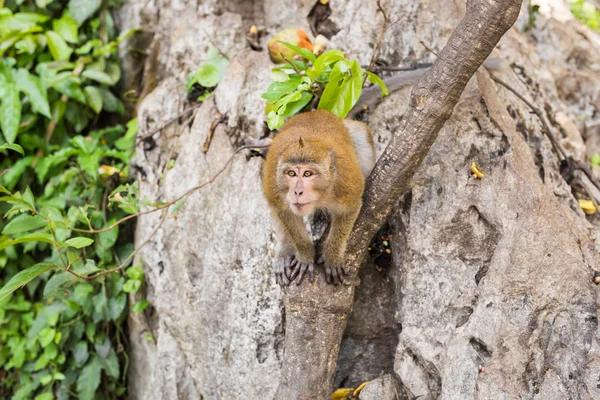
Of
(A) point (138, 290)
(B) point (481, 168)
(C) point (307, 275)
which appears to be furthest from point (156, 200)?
(B) point (481, 168)

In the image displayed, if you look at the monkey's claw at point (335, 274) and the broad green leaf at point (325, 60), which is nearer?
the monkey's claw at point (335, 274)

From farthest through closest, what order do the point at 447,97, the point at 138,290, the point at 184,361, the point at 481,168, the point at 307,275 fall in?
1. the point at 138,290
2. the point at 184,361
3. the point at 481,168
4. the point at 307,275
5. the point at 447,97

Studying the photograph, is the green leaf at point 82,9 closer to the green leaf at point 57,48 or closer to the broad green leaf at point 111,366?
the green leaf at point 57,48

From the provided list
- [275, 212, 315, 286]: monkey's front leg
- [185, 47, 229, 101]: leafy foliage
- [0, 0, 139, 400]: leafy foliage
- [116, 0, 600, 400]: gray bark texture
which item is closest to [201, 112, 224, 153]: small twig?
[116, 0, 600, 400]: gray bark texture

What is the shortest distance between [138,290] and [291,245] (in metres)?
1.82

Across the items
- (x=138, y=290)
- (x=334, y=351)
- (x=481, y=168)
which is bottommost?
(x=138, y=290)

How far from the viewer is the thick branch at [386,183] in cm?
295

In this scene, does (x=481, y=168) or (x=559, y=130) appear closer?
(x=481, y=168)

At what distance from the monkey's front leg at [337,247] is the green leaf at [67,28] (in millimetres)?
3383

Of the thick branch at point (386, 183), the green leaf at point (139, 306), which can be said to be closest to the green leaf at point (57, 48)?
the green leaf at point (139, 306)

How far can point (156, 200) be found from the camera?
4.84 m

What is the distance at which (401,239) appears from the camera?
3.66m

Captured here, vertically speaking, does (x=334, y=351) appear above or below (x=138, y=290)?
above

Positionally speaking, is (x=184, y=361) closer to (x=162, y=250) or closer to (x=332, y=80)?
(x=162, y=250)
